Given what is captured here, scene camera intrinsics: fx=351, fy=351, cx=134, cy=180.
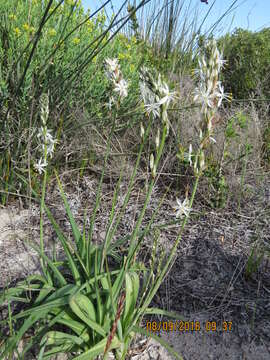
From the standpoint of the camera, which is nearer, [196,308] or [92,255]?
[92,255]

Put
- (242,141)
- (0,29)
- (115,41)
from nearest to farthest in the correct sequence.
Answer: (0,29), (242,141), (115,41)

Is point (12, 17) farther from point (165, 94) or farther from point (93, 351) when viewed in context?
point (93, 351)

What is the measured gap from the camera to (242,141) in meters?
3.52

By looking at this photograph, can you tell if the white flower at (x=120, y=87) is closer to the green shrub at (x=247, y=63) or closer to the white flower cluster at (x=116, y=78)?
the white flower cluster at (x=116, y=78)

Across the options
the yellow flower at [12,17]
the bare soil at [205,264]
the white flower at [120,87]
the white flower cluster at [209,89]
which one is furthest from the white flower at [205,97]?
the yellow flower at [12,17]

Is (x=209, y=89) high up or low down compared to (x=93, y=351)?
up

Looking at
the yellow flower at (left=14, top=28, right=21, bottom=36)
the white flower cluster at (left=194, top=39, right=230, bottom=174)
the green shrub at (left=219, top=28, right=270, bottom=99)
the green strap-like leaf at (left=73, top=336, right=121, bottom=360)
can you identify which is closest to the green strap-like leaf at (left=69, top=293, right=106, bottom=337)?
the green strap-like leaf at (left=73, top=336, right=121, bottom=360)

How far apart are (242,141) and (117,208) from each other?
5.01 ft

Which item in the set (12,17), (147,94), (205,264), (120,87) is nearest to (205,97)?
(147,94)

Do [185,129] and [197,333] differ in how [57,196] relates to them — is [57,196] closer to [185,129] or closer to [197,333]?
[185,129]

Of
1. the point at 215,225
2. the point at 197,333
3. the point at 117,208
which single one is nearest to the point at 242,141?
the point at 215,225

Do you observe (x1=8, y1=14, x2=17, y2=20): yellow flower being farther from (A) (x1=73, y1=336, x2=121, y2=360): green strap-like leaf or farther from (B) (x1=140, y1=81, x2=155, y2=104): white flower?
(A) (x1=73, y1=336, x2=121, y2=360): green strap-like leaf
